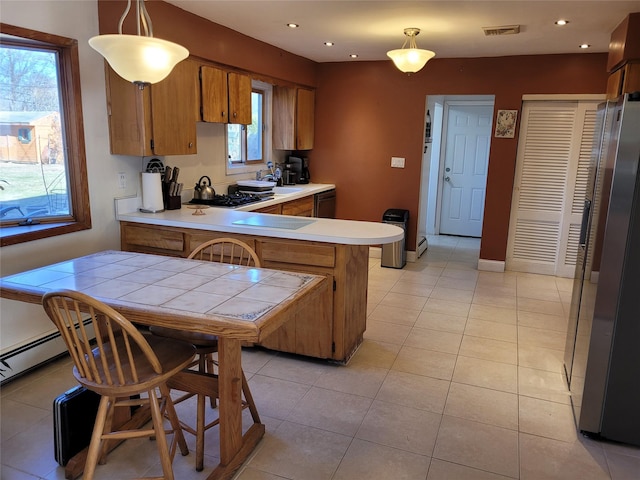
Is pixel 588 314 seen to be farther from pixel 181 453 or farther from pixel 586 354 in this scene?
pixel 181 453

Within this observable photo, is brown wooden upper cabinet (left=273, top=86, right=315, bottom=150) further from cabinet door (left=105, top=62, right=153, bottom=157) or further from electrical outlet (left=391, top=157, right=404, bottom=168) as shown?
cabinet door (left=105, top=62, right=153, bottom=157)

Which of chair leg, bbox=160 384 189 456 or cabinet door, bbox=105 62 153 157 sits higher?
cabinet door, bbox=105 62 153 157

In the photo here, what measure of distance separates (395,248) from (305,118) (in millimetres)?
1936

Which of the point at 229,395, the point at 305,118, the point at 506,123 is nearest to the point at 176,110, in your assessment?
the point at 229,395

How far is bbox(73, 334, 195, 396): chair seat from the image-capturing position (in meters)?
1.71

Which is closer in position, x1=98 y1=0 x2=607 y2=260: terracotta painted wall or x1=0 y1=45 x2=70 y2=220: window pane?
x1=0 y1=45 x2=70 y2=220: window pane

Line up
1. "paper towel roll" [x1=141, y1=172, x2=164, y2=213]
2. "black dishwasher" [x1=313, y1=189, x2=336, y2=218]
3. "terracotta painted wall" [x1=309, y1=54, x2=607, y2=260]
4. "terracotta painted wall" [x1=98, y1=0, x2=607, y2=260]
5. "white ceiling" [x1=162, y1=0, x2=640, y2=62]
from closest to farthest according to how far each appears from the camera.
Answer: "white ceiling" [x1=162, y1=0, x2=640, y2=62]
"paper towel roll" [x1=141, y1=172, x2=164, y2=213]
"terracotta painted wall" [x1=98, y1=0, x2=607, y2=260]
"terracotta painted wall" [x1=309, y1=54, x2=607, y2=260]
"black dishwasher" [x1=313, y1=189, x2=336, y2=218]

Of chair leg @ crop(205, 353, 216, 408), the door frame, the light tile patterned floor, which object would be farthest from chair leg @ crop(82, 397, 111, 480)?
the door frame

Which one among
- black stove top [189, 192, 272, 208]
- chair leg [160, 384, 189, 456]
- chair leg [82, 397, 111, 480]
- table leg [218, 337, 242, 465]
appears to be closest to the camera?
chair leg [82, 397, 111, 480]

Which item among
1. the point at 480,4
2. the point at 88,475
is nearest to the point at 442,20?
the point at 480,4

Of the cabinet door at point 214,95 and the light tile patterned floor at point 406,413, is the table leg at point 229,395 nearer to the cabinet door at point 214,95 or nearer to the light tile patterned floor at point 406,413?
the light tile patterned floor at point 406,413

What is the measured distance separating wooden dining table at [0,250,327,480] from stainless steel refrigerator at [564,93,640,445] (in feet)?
4.59

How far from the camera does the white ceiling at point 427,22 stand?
3.24 m

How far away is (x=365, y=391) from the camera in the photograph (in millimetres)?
2775
